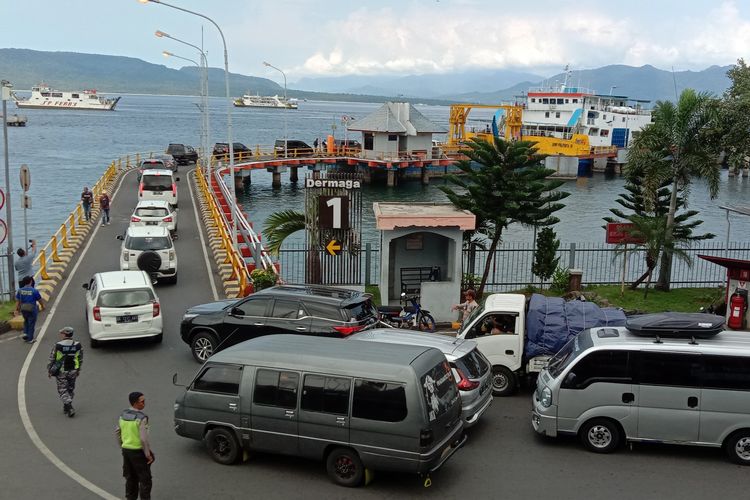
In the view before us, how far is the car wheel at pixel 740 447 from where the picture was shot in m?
11.0

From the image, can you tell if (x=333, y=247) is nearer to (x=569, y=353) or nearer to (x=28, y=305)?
(x=28, y=305)

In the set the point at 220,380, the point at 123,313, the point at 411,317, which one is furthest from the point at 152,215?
the point at 220,380

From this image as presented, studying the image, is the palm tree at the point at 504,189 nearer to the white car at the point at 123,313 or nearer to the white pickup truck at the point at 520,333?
the white pickup truck at the point at 520,333

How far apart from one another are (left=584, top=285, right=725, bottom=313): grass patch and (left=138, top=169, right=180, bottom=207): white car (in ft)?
68.3

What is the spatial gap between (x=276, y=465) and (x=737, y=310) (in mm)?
12283

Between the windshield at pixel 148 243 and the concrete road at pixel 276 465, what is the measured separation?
876 cm

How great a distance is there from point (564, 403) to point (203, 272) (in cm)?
1587

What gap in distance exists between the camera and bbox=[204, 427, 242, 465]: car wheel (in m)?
10.7

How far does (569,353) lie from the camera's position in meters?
12.2

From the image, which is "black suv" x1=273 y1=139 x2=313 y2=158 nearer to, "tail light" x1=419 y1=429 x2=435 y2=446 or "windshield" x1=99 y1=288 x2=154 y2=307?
"windshield" x1=99 y1=288 x2=154 y2=307

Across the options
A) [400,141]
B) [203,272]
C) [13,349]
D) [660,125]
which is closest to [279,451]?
[13,349]

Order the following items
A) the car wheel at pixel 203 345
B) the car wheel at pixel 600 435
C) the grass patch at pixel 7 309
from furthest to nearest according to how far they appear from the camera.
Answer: the grass patch at pixel 7 309, the car wheel at pixel 203 345, the car wheel at pixel 600 435

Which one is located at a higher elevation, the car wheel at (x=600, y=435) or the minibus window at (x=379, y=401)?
the minibus window at (x=379, y=401)

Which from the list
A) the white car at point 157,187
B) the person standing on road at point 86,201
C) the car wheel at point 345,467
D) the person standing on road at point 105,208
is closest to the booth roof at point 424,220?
the car wheel at point 345,467
